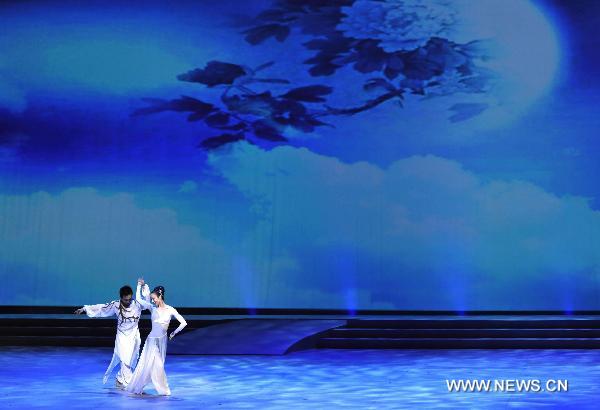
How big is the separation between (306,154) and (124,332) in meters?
6.23

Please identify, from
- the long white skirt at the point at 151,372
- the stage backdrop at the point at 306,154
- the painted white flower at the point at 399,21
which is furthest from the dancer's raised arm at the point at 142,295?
the painted white flower at the point at 399,21

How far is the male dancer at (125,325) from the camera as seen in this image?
796 centimetres

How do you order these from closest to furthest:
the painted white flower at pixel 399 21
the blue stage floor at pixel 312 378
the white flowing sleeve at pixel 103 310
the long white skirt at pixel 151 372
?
the blue stage floor at pixel 312 378
the long white skirt at pixel 151 372
the white flowing sleeve at pixel 103 310
the painted white flower at pixel 399 21

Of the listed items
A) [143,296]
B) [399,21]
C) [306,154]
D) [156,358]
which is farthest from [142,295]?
[399,21]

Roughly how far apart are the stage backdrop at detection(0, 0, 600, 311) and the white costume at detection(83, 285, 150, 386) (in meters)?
5.59

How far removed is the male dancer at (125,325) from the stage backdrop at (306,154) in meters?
5.59

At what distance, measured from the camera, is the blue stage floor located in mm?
7023

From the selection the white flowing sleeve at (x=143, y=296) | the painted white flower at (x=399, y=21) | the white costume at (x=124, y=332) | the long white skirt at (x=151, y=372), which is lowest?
the long white skirt at (x=151, y=372)

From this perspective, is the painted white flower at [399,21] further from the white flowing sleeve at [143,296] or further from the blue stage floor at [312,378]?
the white flowing sleeve at [143,296]

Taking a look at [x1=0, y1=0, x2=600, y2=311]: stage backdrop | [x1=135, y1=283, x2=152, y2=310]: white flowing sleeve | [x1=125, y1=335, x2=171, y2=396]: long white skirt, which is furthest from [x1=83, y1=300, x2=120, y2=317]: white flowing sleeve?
[x1=0, y1=0, x2=600, y2=311]: stage backdrop

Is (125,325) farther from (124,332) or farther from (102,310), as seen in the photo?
(102,310)

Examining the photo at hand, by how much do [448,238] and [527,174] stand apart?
1516mm

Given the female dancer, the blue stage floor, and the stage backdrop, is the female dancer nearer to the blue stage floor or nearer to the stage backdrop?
the blue stage floor

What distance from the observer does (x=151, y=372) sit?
7.38m
